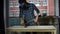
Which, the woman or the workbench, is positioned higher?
the woman

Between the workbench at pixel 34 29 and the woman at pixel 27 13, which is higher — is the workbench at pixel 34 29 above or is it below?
below

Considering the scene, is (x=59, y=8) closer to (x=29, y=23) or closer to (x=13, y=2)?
(x=29, y=23)

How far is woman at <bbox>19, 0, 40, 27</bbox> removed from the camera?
7.41 ft

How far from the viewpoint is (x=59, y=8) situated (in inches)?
86.6

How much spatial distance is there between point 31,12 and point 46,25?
0.98 ft

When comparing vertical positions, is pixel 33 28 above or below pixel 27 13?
below

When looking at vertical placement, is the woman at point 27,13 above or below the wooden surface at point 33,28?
above

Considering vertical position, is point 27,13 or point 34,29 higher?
point 27,13

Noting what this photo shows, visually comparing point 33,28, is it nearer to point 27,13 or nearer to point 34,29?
point 34,29

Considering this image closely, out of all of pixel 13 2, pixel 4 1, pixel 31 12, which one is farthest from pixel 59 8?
pixel 4 1

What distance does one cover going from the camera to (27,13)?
228 cm

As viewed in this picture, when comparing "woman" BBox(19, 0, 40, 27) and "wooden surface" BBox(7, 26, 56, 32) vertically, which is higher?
"woman" BBox(19, 0, 40, 27)

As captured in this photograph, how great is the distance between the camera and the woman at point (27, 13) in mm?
2258

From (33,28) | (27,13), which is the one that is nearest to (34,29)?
(33,28)
